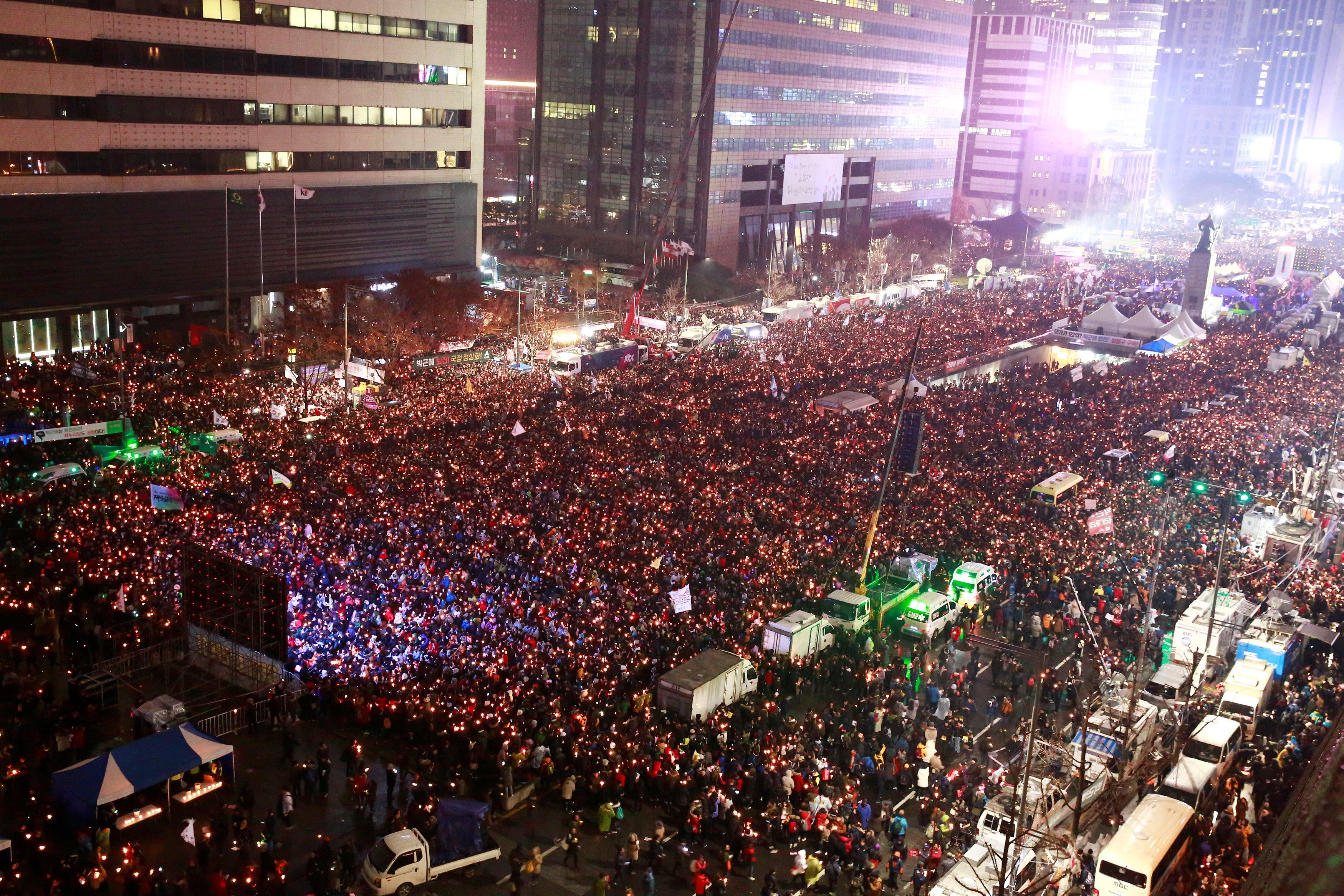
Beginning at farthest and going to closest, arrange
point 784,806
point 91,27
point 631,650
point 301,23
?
1. point 301,23
2. point 91,27
3. point 631,650
4. point 784,806

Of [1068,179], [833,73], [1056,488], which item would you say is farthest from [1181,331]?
[1068,179]

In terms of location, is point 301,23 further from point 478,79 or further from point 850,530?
point 850,530

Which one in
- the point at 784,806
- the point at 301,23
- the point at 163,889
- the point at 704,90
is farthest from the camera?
the point at 704,90

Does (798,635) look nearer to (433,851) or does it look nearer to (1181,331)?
(433,851)

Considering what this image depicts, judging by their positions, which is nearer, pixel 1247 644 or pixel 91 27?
pixel 1247 644

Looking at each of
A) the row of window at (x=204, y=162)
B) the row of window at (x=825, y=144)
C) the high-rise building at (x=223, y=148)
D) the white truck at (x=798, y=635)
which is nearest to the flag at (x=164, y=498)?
the white truck at (x=798, y=635)

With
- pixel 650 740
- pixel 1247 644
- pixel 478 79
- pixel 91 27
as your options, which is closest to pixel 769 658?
pixel 650 740
